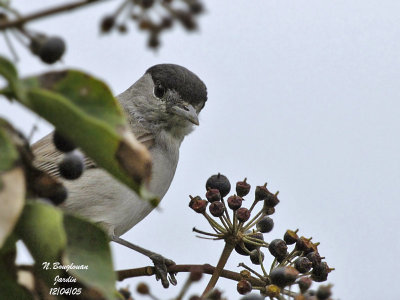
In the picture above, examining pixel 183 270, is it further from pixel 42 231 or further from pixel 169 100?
pixel 169 100

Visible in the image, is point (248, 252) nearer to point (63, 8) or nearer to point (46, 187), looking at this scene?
point (46, 187)

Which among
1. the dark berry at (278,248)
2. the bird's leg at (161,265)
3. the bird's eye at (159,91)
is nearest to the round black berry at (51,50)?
the dark berry at (278,248)

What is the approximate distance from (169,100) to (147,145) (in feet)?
2.28

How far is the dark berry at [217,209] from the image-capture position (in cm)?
330

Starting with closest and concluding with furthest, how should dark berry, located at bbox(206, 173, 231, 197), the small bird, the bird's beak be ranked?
dark berry, located at bbox(206, 173, 231, 197) < the small bird < the bird's beak

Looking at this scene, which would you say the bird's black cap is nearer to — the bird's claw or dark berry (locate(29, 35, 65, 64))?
the bird's claw

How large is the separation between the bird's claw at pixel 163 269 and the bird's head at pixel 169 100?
2013 mm

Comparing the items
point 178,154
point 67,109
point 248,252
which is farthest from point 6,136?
point 178,154

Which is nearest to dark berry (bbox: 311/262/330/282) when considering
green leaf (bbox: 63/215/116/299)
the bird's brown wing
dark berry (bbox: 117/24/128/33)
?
the bird's brown wing

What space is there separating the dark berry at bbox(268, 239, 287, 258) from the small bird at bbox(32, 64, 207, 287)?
1.50m

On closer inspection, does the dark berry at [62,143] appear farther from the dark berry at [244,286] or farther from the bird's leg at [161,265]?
the bird's leg at [161,265]

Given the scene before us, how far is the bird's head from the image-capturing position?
6.64m

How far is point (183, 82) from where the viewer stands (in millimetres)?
6836

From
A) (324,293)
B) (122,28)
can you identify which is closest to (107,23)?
(122,28)
